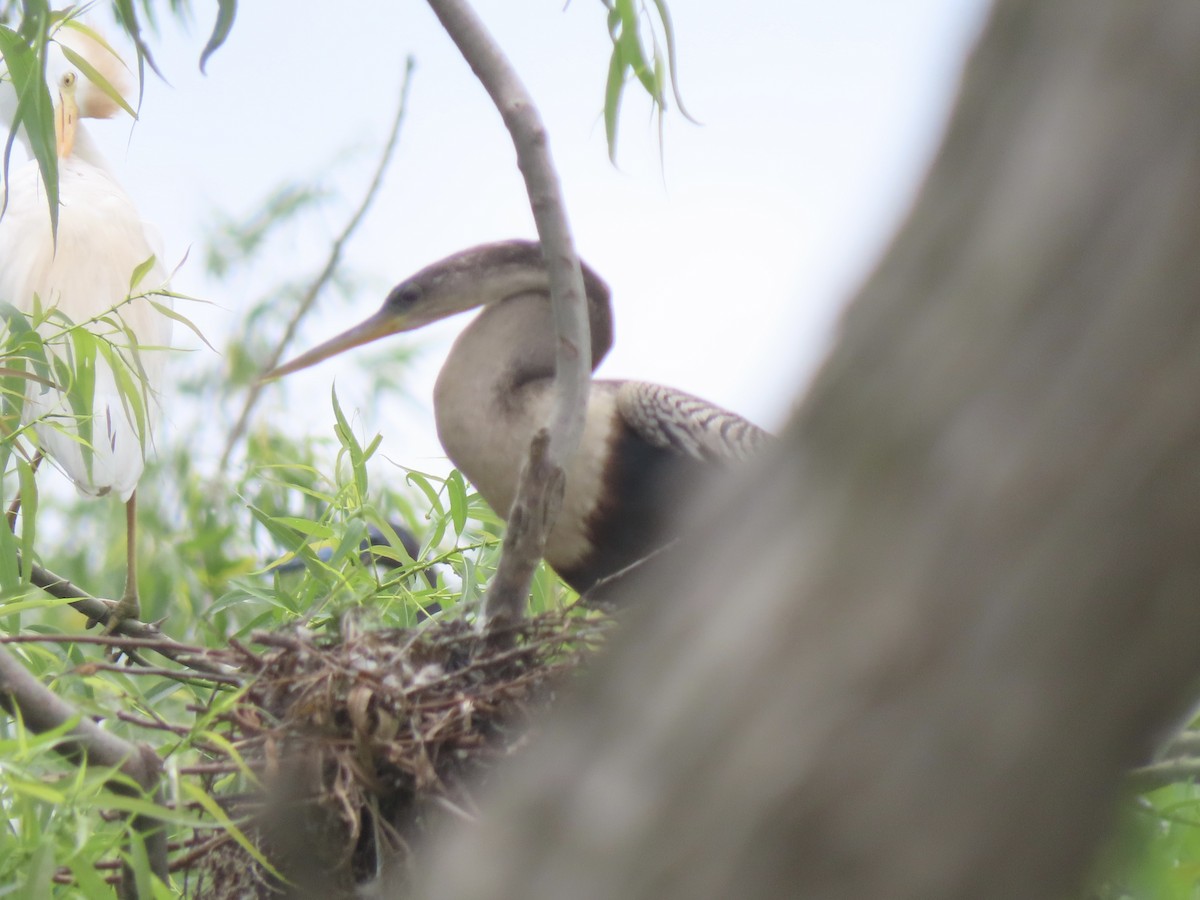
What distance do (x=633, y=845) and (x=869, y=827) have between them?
0.13 meters

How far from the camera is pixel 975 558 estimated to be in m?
0.70

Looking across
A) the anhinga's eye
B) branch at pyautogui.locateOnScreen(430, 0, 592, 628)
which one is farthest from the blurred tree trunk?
the anhinga's eye

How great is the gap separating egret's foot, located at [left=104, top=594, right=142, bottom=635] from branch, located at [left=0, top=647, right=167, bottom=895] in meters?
1.37

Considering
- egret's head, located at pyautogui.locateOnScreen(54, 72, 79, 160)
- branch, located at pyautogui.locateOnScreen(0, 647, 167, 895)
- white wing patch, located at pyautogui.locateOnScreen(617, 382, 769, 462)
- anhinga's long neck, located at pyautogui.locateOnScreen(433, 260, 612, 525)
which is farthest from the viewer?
egret's head, located at pyautogui.locateOnScreen(54, 72, 79, 160)

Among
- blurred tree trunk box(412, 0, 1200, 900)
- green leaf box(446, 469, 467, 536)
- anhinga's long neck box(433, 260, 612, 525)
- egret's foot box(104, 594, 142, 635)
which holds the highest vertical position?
blurred tree trunk box(412, 0, 1200, 900)

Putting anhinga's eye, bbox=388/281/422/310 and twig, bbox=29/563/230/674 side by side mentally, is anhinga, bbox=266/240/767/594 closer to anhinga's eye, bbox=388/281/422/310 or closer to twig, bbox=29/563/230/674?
anhinga's eye, bbox=388/281/422/310

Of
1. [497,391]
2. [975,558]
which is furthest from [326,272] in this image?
[975,558]

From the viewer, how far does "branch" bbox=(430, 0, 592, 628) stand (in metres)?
1.65

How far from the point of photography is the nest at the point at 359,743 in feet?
5.59

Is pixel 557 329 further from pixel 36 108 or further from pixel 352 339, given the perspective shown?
pixel 352 339

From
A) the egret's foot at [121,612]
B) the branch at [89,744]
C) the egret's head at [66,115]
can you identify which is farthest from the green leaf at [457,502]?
the egret's head at [66,115]

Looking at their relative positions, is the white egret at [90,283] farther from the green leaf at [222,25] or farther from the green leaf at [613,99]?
the green leaf at [613,99]

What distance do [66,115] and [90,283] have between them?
84cm

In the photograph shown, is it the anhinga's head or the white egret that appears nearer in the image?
the anhinga's head
